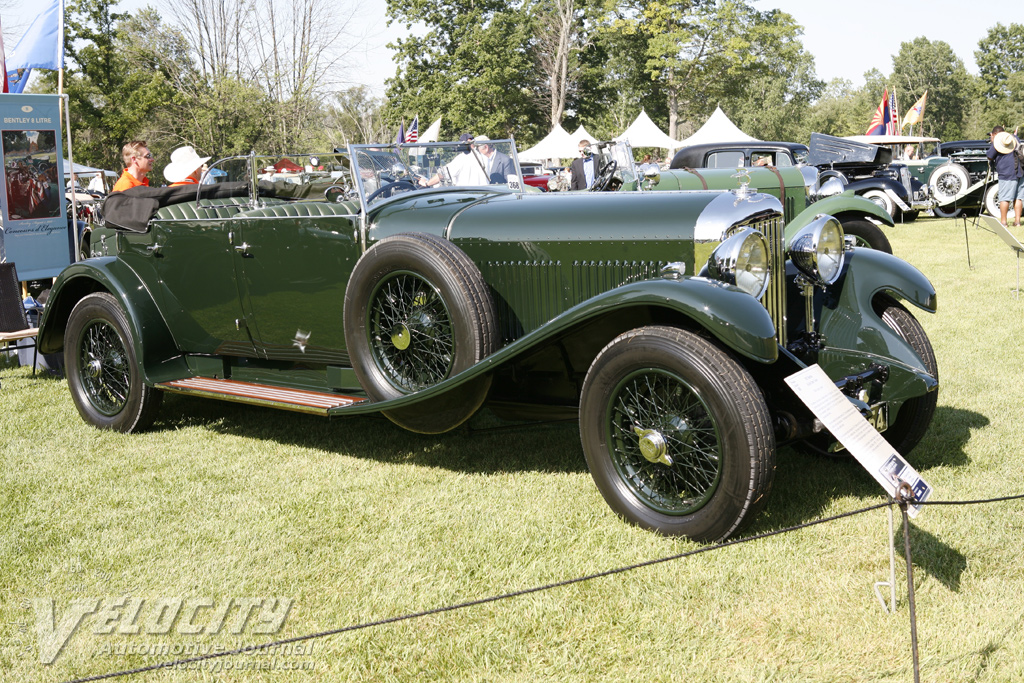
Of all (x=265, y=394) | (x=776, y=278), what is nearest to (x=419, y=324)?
(x=265, y=394)

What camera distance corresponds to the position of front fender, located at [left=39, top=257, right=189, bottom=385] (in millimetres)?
4984

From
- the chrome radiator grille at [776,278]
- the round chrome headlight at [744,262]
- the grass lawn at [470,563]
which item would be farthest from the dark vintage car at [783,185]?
the grass lawn at [470,563]

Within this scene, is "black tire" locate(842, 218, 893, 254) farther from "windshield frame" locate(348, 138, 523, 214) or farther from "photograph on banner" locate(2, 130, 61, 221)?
"photograph on banner" locate(2, 130, 61, 221)

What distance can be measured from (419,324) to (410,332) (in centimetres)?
6

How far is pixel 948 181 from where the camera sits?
18266mm

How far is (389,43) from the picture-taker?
144 feet

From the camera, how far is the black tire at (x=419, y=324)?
3740 millimetres

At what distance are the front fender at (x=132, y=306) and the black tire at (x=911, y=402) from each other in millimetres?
3984

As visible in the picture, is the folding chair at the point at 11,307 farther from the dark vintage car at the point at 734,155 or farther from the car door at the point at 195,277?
the dark vintage car at the point at 734,155

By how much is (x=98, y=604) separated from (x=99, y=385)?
266 centimetres

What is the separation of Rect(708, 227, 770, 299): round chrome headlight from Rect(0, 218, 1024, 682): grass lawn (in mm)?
988

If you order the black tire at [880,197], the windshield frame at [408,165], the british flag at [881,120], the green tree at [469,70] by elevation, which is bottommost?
the black tire at [880,197]

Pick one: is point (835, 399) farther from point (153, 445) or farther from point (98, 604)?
point (153, 445)

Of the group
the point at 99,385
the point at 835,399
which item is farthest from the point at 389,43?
the point at 835,399
